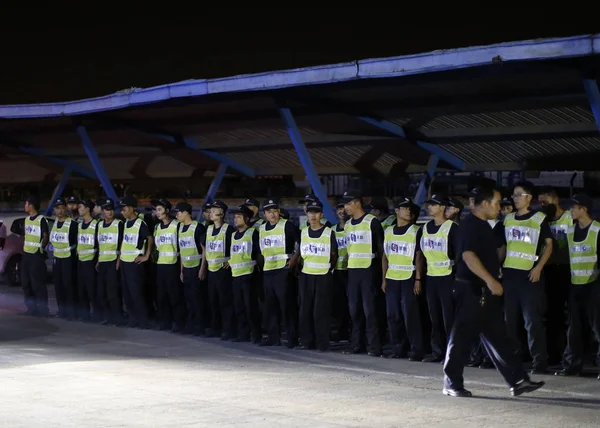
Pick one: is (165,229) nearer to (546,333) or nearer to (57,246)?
(57,246)

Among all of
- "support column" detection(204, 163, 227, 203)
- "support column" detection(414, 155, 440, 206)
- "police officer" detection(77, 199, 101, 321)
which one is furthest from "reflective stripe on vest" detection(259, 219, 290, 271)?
"support column" detection(204, 163, 227, 203)

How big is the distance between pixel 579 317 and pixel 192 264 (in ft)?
18.5

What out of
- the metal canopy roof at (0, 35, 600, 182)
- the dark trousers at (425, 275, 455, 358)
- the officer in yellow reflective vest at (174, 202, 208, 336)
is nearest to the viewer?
the dark trousers at (425, 275, 455, 358)

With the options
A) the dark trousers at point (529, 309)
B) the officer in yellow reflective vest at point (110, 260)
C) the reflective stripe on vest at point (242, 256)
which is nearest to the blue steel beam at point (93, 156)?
the officer in yellow reflective vest at point (110, 260)

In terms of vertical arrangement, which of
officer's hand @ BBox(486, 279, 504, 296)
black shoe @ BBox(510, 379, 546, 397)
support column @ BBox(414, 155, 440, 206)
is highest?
support column @ BBox(414, 155, 440, 206)

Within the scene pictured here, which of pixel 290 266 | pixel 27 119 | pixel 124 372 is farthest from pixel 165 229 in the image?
pixel 27 119

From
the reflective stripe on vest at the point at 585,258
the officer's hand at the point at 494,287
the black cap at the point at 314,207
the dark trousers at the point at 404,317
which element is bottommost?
the dark trousers at the point at 404,317

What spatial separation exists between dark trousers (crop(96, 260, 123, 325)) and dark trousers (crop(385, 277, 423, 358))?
5.11m

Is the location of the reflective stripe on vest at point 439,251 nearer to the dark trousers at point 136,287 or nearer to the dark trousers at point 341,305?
the dark trousers at point 341,305

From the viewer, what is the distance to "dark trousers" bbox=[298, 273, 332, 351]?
41.2ft

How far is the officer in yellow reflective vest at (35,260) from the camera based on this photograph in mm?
16641

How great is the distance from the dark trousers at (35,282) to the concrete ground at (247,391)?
3537mm

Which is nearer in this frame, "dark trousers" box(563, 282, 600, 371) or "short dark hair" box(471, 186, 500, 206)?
"short dark hair" box(471, 186, 500, 206)

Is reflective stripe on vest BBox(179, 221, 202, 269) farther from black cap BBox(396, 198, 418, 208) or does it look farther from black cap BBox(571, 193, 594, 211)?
black cap BBox(571, 193, 594, 211)
